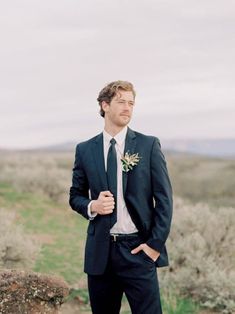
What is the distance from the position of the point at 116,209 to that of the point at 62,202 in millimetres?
13825

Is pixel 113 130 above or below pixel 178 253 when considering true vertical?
above

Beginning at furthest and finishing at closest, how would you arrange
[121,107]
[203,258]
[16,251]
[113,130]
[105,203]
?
[16,251] < [203,258] < [113,130] < [121,107] < [105,203]

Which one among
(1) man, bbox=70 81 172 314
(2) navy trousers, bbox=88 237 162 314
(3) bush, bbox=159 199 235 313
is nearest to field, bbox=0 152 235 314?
(3) bush, bbox=159 199 235 313

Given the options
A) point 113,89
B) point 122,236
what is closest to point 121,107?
point 113,89

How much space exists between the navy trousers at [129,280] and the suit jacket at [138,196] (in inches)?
2.8

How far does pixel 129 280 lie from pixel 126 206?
0.48 meters

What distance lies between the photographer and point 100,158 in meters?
4.42

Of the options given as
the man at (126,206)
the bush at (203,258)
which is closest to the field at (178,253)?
the bush at (203,258)

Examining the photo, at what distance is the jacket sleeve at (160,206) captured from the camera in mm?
4191

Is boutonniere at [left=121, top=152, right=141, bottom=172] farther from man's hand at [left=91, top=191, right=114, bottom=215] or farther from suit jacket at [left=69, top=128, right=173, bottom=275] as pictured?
man's hand at [left=91, top=191, right=114, bottom=215]

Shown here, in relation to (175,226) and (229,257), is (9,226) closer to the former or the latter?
(175,226)

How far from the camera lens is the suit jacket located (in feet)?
13.8

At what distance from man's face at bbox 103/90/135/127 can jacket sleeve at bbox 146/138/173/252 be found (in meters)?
0.33

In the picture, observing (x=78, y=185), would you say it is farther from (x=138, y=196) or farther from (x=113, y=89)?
(x=113, y=89)
